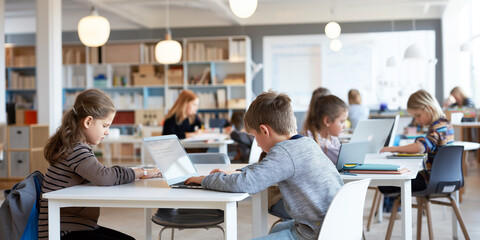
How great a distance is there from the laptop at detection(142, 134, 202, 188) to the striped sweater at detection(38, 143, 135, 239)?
0.72 ft

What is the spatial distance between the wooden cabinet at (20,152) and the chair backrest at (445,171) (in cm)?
515

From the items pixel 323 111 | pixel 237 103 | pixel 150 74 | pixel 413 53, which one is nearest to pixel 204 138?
pixel 323 111

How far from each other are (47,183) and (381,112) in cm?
825

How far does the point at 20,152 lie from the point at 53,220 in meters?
5.38

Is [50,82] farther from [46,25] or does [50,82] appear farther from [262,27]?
[262,27]

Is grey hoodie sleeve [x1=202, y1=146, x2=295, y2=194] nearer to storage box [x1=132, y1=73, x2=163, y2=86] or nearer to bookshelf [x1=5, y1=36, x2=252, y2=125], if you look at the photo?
bookshelf [x1=5, y1=36, x2=252, y2=125]

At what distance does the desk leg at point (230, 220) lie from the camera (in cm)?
185

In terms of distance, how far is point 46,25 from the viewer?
712 cm

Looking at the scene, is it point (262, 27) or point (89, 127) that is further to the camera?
point (262, 27)

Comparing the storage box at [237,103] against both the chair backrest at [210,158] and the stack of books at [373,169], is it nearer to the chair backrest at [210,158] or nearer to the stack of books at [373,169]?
the chair backrest at [210,158]

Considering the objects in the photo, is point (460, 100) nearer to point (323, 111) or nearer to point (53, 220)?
point (323, 111)

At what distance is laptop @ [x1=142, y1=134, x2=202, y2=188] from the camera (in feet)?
6.92

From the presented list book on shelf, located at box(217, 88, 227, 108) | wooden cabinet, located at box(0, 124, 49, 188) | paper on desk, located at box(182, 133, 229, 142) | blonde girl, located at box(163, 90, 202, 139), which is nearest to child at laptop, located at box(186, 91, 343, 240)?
paper on desk, located at box(182, 133, 229, 142)

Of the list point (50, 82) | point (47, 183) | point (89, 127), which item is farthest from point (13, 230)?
point (50, 82)
